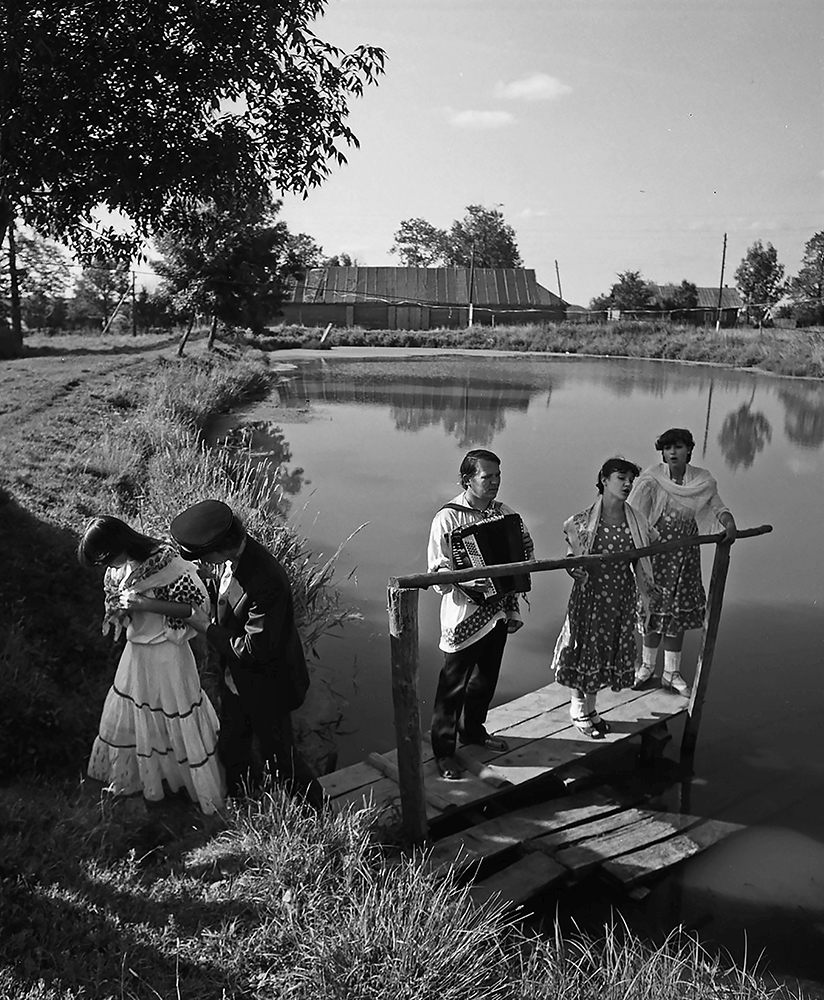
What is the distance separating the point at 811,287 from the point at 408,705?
194 ft

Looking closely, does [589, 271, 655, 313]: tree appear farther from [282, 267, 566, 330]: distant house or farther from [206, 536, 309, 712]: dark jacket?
[206, 536, 309, 712]: dark jacket

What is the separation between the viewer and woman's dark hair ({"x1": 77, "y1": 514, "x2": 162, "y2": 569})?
3699 millimetres

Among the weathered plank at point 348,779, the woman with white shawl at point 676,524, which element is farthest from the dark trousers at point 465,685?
the woman with white shawl at point 676,524

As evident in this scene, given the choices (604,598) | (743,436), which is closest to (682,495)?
(604,598)

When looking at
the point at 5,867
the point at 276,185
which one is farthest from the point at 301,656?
the point at 276,185

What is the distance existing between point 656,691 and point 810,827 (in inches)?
48.9

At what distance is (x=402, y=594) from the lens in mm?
3859

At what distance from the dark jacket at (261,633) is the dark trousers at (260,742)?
4 centimetres

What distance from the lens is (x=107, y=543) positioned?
371cm

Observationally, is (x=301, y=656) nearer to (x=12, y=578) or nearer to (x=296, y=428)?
(x=12, y=578)

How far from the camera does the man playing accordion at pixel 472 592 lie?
4473mm

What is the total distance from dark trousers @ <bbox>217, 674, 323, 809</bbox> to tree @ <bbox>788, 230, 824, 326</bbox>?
2122 inches

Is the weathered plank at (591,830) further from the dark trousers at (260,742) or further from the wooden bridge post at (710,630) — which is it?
the dark trousers at (260,742)

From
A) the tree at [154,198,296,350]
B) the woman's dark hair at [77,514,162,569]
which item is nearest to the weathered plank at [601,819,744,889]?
the woman's dark hair at [77,514,162,569]
